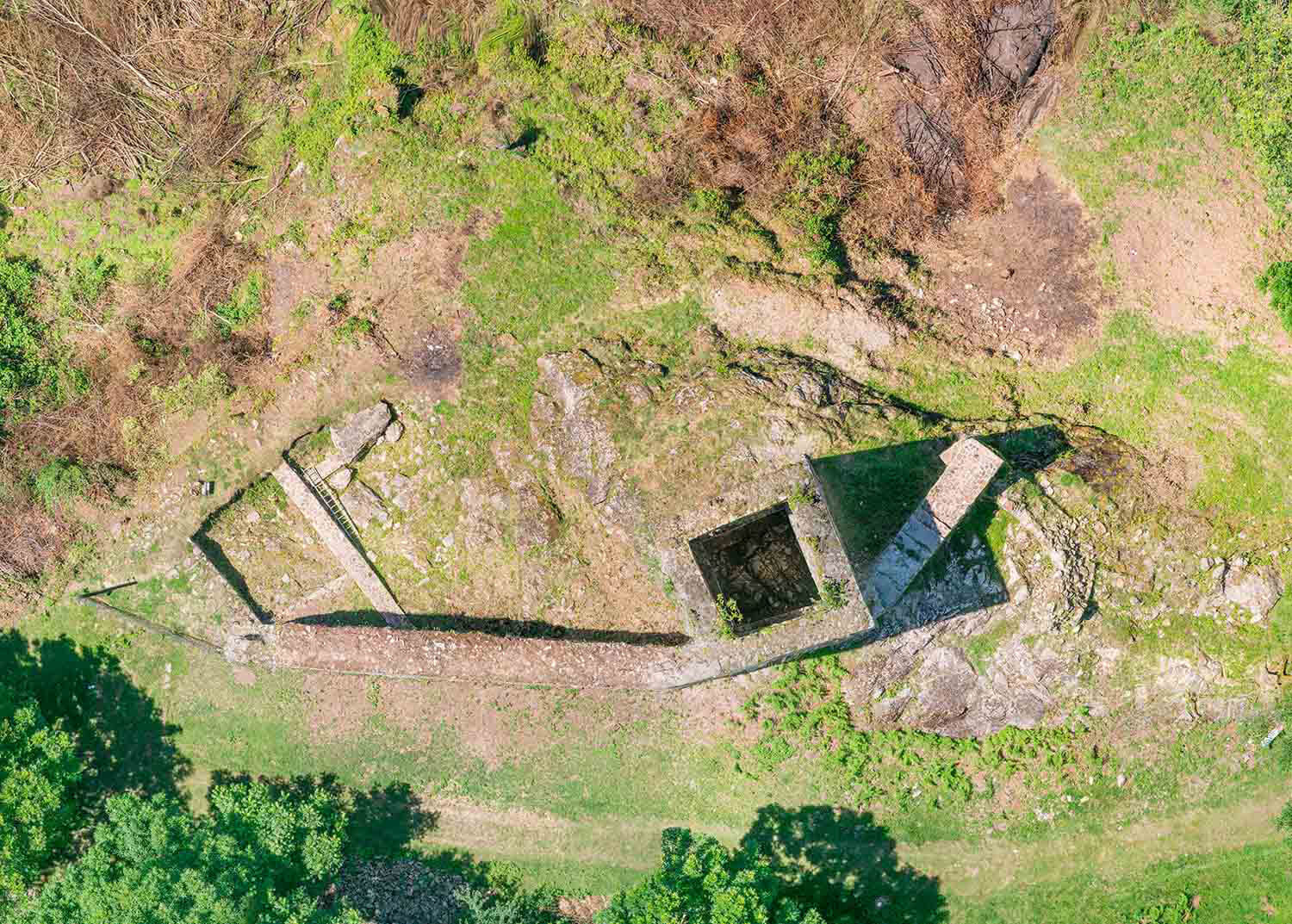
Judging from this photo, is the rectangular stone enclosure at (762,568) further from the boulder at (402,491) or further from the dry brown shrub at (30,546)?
the dry brown shrub at (30,546)

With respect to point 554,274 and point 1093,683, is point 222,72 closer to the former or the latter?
point 554,274

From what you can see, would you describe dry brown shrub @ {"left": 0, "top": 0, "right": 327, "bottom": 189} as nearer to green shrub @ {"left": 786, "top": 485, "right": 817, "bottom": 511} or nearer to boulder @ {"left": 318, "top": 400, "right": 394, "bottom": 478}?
boulder @ {"left": 318, "top": 400, "right": 394, "bottom": 478}

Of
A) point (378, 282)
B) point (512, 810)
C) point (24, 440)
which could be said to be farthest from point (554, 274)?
point (24, 440)

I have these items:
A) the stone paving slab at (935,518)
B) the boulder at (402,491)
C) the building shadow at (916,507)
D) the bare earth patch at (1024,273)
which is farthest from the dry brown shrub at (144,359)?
the bare earth patch at (1024,273)

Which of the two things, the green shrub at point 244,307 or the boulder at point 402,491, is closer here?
the boulder at point 402,491

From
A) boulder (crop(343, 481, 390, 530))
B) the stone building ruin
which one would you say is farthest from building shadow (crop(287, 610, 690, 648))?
boulder (crop(343, 481, 390, 530))

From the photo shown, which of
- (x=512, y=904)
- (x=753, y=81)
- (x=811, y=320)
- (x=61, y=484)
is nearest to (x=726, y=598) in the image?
(x=811, y=320)

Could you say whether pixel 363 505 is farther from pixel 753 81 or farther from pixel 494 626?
pixel 753 81
